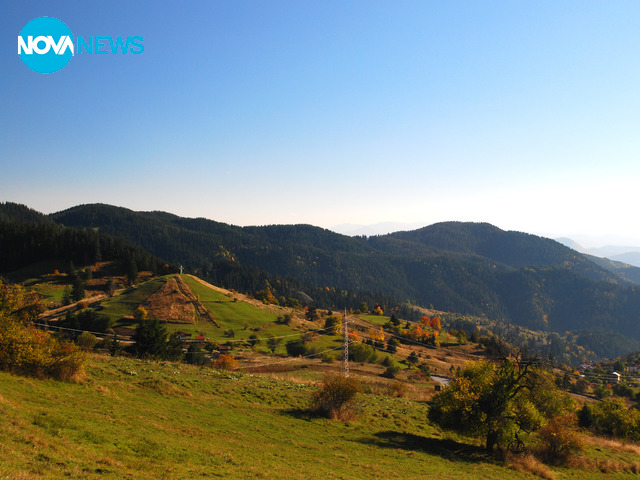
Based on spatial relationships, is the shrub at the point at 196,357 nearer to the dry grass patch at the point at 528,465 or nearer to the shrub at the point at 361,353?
the shrub at the point at 361,353

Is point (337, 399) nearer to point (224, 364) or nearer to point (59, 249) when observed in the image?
point (224, 364)

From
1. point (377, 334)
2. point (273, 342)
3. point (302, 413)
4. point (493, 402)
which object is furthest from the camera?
point (377, 334)

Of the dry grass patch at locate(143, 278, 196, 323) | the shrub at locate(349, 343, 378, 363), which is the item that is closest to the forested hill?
the dry grass patch at locate(143, 278, 196, 323)

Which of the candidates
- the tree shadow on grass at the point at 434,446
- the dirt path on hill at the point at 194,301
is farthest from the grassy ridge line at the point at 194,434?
the dirt path on hill at the point at 194,301

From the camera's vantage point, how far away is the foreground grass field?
52.4 ft

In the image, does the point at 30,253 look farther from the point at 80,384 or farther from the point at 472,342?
the point at 472,342

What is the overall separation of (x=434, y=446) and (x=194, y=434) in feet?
71.9

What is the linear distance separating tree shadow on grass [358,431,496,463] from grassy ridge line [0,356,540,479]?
19 cm

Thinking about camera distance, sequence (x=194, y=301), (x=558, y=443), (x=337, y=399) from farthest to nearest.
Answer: (x=194, y=301) → (x=337, y=399) → (x=558, y=443)

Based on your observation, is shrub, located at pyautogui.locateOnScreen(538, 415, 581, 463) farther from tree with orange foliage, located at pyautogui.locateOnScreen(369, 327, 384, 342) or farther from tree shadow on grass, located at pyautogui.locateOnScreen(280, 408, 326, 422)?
tree with orange foliage, located at pyautogui.locateOnScreen(369, 327, 384, 342)

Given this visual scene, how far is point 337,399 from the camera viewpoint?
37.4 metres

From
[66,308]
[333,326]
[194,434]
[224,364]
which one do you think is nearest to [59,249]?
[66,308]

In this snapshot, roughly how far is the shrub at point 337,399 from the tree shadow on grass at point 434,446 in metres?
4.23

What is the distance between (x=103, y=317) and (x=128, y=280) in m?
38.4
